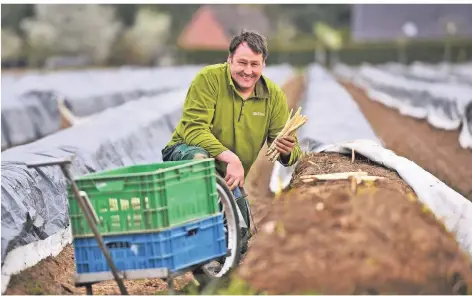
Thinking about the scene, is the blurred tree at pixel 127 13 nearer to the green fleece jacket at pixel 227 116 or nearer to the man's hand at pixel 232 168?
the green fleece jacket at pixel 227 116

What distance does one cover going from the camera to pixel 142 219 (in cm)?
568

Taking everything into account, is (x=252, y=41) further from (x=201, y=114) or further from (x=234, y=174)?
(x=234, y=174)

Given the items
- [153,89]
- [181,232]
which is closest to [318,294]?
[181,232]

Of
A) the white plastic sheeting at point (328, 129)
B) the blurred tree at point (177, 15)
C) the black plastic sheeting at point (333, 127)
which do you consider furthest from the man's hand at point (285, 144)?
the blurred tree at point (177, 15)

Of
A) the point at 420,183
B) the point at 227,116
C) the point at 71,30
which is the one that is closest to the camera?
the point at 227,116

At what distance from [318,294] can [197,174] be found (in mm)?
1178

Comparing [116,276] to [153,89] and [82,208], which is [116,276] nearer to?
[82,208]

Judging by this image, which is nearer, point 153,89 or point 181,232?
point 181,232

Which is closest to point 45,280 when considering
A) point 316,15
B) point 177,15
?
point 177,15

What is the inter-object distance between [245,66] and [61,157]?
2.26m

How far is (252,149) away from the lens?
7.07 meters

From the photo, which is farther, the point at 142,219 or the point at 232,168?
the point at 232,168

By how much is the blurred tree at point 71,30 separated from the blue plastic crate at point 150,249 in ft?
212

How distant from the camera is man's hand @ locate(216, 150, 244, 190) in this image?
659cm
